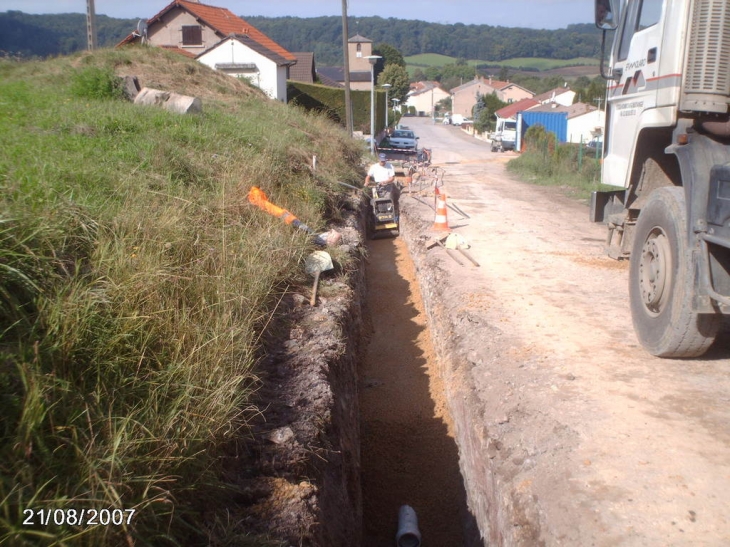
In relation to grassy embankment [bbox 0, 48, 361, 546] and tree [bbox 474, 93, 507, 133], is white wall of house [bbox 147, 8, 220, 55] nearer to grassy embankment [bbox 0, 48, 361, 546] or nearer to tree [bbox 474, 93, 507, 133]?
tree [bbox 474, 93, 507, 133]

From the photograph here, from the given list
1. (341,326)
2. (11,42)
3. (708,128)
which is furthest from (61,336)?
(11,42)

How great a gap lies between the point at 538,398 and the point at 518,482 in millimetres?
1012

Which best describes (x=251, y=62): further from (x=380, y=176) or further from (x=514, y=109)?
(x=514, y=109)

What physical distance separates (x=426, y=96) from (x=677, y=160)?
10794 cm

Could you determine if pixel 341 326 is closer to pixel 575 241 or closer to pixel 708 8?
pixel 708 8

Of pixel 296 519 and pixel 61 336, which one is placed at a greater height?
pixel 61 336

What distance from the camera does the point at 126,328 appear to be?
3.08m

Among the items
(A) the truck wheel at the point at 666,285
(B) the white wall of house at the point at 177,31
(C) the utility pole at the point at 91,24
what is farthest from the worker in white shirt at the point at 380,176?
(B) the white wall of house at the point at 177,31

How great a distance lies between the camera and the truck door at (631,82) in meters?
4.85

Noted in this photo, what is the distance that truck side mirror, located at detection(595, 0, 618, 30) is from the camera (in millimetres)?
5582

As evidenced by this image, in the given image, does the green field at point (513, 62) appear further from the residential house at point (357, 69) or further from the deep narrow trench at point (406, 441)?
the deep narrow trench at point (406, 441)

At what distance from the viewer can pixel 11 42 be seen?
92.7ft

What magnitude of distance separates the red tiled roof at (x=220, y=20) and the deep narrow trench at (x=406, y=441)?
2782cm

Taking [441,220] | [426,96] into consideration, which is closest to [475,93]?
[426,96]
